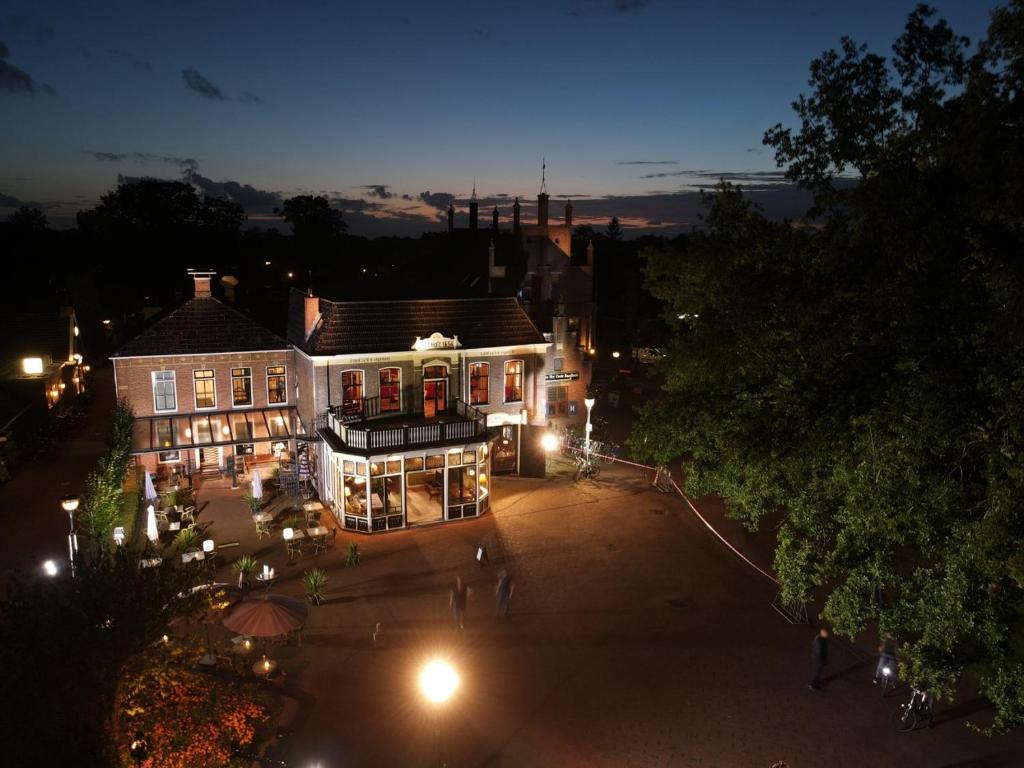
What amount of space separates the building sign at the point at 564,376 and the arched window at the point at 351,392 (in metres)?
8.58

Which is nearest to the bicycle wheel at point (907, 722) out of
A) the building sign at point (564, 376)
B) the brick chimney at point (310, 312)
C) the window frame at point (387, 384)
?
the window frame at point (387, 384)

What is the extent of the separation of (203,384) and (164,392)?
1351 millimetres

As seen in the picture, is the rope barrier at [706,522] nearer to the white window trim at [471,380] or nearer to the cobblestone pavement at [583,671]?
the cobblestone pavement at [583,671]

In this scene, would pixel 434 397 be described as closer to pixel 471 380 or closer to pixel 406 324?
pixel 471 380

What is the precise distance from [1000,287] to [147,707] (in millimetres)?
13173

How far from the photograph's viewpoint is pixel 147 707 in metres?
9.51

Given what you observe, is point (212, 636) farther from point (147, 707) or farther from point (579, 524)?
point (579, 524)

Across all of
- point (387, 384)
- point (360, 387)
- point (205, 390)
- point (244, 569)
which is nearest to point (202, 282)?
point (205, 390)

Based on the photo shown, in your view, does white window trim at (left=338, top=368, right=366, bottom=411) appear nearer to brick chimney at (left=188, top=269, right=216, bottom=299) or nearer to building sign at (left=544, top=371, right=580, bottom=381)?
brick chimney at (left=188, top=269, right=216, bottom=299)

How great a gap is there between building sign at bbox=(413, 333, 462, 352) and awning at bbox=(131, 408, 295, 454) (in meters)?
6.20

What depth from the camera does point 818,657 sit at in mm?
13875

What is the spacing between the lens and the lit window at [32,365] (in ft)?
106

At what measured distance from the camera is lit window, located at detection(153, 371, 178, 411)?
25.0m

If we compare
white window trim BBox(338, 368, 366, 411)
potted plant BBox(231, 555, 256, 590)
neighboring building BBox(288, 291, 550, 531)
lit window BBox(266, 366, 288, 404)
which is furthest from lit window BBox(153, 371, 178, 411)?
potted plant BBox(231, 555, 256, 590)
